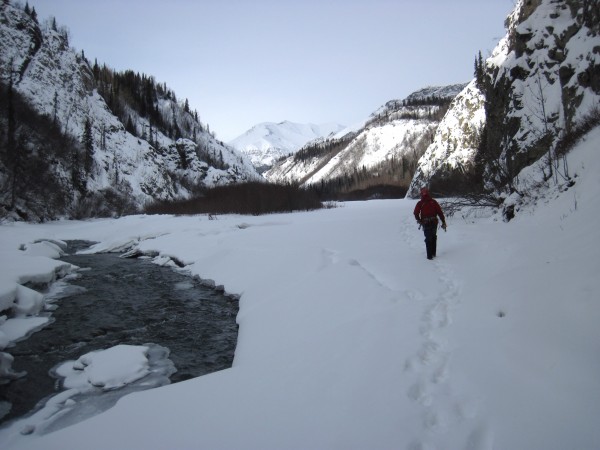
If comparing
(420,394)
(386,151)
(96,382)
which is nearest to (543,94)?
(420,394)

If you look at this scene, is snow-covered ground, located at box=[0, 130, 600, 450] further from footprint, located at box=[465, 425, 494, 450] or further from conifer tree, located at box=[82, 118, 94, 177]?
conifer tree, located at box=[82, 118, 94, 177]

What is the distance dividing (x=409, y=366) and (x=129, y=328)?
228 inches

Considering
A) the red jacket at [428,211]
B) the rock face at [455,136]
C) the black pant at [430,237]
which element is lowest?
the black pant at [430,237]

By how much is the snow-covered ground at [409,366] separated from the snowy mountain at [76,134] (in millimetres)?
34978

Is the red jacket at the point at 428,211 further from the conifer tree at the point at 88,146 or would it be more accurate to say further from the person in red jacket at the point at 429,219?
the conifer tree at the point at 88,146

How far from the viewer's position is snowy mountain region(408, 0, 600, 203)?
506 inches

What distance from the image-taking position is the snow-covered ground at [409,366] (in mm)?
2785

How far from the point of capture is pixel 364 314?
17.9 ft

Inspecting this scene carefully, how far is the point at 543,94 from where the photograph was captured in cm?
1584

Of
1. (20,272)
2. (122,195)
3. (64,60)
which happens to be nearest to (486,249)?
(20,272)

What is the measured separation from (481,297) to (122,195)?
191 ft

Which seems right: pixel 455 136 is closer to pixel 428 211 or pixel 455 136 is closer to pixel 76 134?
pixel 76 134

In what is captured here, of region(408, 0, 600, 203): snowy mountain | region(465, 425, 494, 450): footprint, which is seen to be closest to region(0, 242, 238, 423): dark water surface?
region(465, 425, 494, 450): footprint

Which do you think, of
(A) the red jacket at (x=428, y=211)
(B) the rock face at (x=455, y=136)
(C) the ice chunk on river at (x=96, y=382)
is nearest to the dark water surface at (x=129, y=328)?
(C) the ice chunk on river at (x=96, y=382)
